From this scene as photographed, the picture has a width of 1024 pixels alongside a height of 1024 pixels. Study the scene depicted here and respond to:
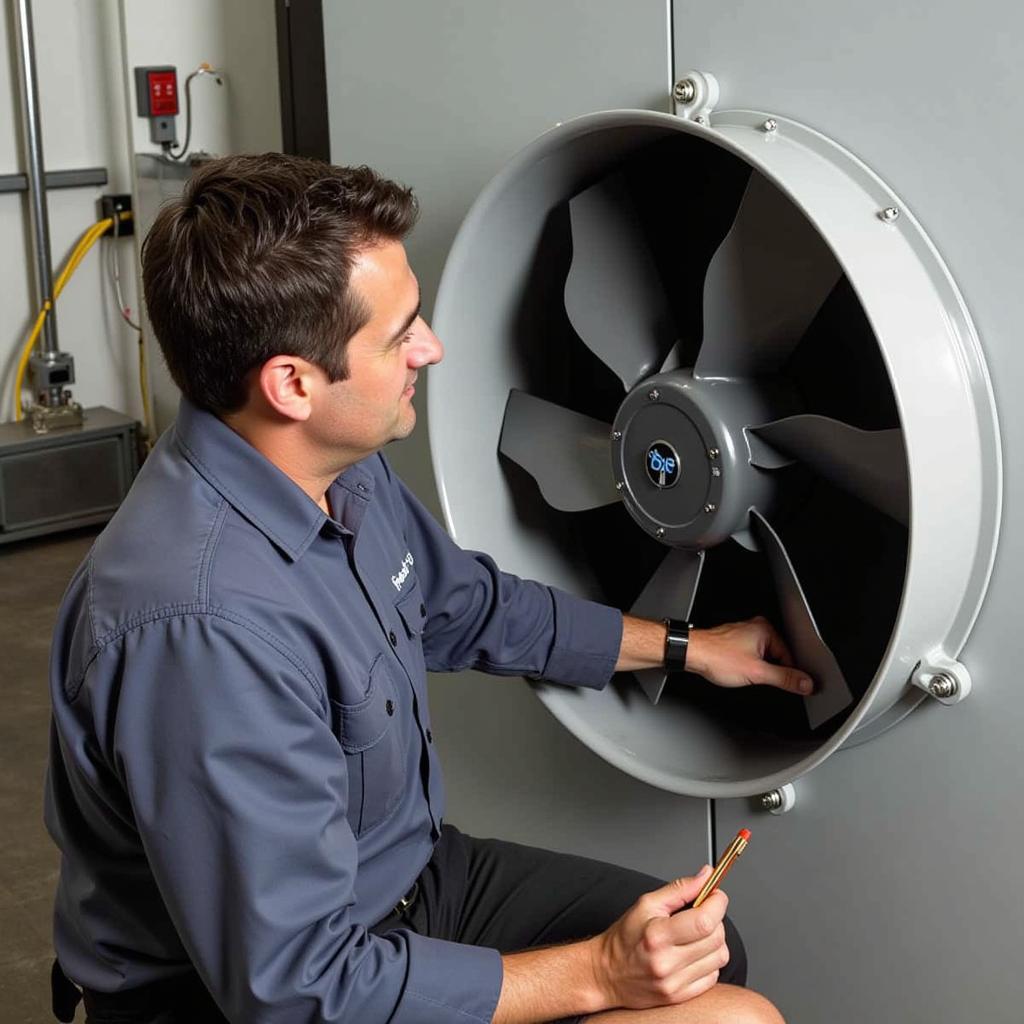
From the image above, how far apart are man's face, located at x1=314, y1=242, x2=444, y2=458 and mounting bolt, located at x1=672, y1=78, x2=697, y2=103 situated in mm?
380

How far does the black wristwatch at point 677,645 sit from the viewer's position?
1946 mm

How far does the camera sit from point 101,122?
5176mm

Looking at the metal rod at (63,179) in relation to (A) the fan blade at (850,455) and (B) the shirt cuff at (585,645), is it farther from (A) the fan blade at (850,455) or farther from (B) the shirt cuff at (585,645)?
(A) the fan blade at (850,455)

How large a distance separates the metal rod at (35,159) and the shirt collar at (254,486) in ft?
11.9

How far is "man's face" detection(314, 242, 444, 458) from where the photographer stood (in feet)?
5.29

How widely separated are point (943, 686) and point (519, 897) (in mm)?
630

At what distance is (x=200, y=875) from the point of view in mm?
1384

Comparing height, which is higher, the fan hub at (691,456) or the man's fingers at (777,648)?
the fan hub at (691,456)

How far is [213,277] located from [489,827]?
1.18 metres

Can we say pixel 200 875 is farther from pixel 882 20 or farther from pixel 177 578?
pixel 882 20

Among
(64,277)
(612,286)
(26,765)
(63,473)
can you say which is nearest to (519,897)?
(612,286)

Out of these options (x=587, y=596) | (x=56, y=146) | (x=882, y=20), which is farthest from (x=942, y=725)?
(x=56, y=146)

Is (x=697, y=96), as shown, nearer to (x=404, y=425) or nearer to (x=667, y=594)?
(x=404, y=425)

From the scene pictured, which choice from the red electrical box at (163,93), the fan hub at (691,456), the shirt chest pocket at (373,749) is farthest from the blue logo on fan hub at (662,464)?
the red electrical box at (163,93)
